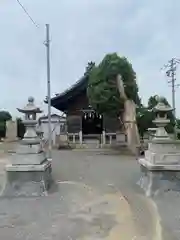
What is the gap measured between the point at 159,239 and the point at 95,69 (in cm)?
1630

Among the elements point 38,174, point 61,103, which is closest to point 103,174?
point 38,174

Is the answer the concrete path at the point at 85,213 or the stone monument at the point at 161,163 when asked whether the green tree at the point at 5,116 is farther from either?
the stone monument at the point at 161,163

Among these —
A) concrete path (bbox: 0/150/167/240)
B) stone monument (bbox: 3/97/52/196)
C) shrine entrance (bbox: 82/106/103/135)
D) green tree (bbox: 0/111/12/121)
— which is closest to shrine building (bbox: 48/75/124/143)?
shrine entrance (bbox: 82/106/103/135)

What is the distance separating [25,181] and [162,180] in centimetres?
342

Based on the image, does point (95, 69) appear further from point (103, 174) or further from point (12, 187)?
point (12, 187)

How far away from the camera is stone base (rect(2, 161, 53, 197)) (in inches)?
368

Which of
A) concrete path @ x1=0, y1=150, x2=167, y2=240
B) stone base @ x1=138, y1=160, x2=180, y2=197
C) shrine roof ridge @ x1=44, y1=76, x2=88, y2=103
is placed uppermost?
shrine roof ridge @ x1=44, y1=76, x2=88, y2=103

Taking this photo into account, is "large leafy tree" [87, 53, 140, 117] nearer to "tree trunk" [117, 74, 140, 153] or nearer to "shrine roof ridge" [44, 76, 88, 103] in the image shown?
"tree trunk" [117, 74, 140, 153]

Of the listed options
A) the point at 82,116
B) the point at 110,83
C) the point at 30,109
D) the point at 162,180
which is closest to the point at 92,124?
the point at 82,116

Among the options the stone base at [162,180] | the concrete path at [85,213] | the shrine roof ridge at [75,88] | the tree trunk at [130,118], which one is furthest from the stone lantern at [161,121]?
the shrine roof ridge at [75,88]

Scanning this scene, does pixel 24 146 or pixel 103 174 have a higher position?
pixel 24 146

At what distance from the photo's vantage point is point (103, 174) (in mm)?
12547

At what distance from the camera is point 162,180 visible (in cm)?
922

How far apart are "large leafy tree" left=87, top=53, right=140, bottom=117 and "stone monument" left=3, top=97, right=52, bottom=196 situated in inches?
432
